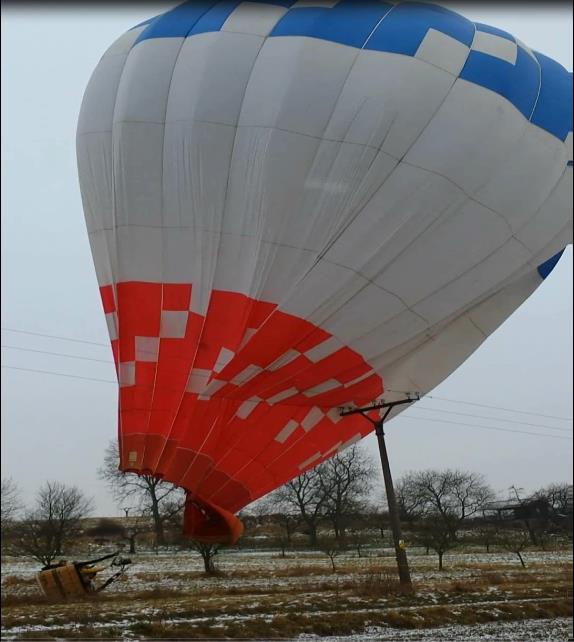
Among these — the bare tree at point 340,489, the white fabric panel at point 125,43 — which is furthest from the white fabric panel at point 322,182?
the bare tree at point 340,489

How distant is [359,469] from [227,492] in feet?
97.7

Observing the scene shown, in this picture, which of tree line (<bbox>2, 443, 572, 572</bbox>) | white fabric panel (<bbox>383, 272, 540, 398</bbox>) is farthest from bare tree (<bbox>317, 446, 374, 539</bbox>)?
white fabric panel (<bbox>383, 272, 540, 398</bbox>)

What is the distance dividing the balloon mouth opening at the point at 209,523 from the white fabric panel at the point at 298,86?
374cm

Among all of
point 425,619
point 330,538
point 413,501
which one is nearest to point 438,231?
point 425,619

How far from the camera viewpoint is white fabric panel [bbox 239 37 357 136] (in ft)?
20.1

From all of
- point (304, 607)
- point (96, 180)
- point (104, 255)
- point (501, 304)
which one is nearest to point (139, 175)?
point (96, 180)

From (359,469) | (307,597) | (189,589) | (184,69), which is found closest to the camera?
(184,69)

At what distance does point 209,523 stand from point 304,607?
5.52 m

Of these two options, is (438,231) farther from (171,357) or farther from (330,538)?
(330,538)

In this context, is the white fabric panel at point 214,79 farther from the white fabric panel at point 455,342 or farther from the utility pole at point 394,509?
the utility pole at point 394,509

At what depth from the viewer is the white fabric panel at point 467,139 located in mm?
6152

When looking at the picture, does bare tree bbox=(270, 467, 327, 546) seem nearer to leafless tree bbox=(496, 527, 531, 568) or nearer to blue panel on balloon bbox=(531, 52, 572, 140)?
leafless tree bbox=(496, 527, 531, 568)

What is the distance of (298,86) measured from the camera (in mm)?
6145

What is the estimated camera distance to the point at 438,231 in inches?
247
